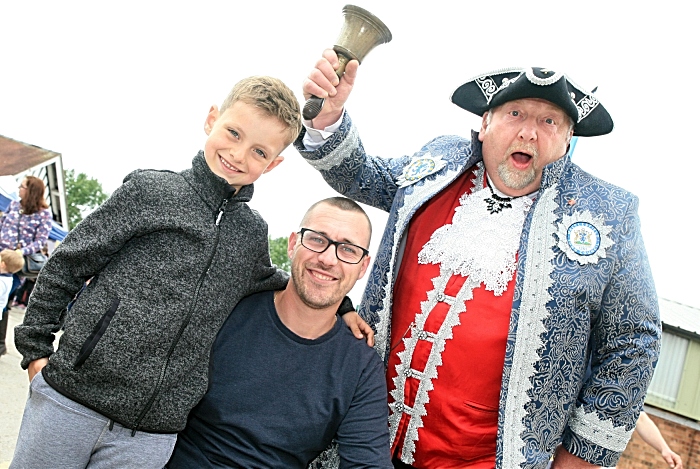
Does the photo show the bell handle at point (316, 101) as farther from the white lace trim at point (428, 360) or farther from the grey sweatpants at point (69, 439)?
the grey sweatpants at point (69, 439)

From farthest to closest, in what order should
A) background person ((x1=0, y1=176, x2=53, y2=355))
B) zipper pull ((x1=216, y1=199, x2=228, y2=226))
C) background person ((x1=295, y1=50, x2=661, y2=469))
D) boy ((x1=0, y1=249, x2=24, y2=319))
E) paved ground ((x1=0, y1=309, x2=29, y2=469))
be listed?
background person ((x1=0, y1=176, x2=53, y2=355)) < boy ((x1=0, y1=249, x2=24, y2=319)) < paved ground ((x1=0, y1=309, x2=29, y2=469)) < background person ((x1=295, y1=50, x2=661, y2=469)) < zipper pull ((x1=216, y1=199, x2=228, y2=226))

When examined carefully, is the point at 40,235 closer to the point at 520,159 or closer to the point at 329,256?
the point at 329,256

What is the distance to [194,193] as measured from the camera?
87.3 inches

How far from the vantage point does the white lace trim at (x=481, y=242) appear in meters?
2.60

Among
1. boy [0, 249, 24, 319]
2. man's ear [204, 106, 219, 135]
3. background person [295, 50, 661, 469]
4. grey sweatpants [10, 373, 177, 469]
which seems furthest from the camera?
boy [0, 249, 24, 319]

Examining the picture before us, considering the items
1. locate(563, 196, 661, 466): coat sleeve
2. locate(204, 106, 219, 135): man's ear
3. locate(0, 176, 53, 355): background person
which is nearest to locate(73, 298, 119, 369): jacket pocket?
locate(204, 106, 219, 135): man's ear

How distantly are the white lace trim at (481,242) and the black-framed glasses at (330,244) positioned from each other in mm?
313

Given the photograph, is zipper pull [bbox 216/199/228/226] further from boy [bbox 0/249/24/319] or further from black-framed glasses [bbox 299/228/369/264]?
boy [bbox 0/249/24/319]

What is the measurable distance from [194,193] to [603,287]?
62.7 inches

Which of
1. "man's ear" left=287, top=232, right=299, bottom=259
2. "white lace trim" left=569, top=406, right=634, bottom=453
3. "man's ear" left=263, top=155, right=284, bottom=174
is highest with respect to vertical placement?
"man's ear" left=263, top=155, right=284, bottom=174

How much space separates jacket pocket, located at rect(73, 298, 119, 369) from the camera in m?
1.98

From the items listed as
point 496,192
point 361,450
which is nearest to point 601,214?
point 496,192

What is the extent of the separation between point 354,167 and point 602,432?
147 cm

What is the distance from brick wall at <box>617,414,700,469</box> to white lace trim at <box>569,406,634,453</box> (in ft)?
34.5
